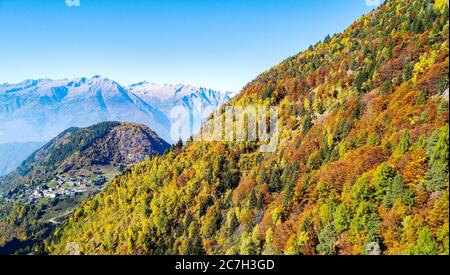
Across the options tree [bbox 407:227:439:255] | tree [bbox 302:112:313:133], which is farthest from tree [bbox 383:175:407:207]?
tree [bbox 302:112:313:133]

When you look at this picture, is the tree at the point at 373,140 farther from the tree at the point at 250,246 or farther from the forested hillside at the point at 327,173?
the tree at the point at 250,246

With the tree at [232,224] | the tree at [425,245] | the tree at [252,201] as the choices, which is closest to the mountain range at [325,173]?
the tree at [425,245]

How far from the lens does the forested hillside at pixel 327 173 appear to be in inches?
1738

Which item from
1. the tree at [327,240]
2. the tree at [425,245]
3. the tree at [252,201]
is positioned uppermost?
the tree at [425,245]

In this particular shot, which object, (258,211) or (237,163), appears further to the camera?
(237,163)

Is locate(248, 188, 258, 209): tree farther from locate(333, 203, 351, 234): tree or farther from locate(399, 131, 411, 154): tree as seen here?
locate(399, 131, 411, 154): tree

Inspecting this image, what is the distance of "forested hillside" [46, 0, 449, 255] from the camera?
44156mm

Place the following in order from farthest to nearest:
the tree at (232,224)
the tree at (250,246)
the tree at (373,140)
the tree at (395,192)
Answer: the tree at (232,224) < the tree at (373,140) < the tree at (250,246) < the tree at (395,192)

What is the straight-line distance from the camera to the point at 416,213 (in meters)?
40.5

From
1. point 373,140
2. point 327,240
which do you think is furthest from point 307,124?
point 327,240

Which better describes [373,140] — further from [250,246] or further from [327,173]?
[250,246]
